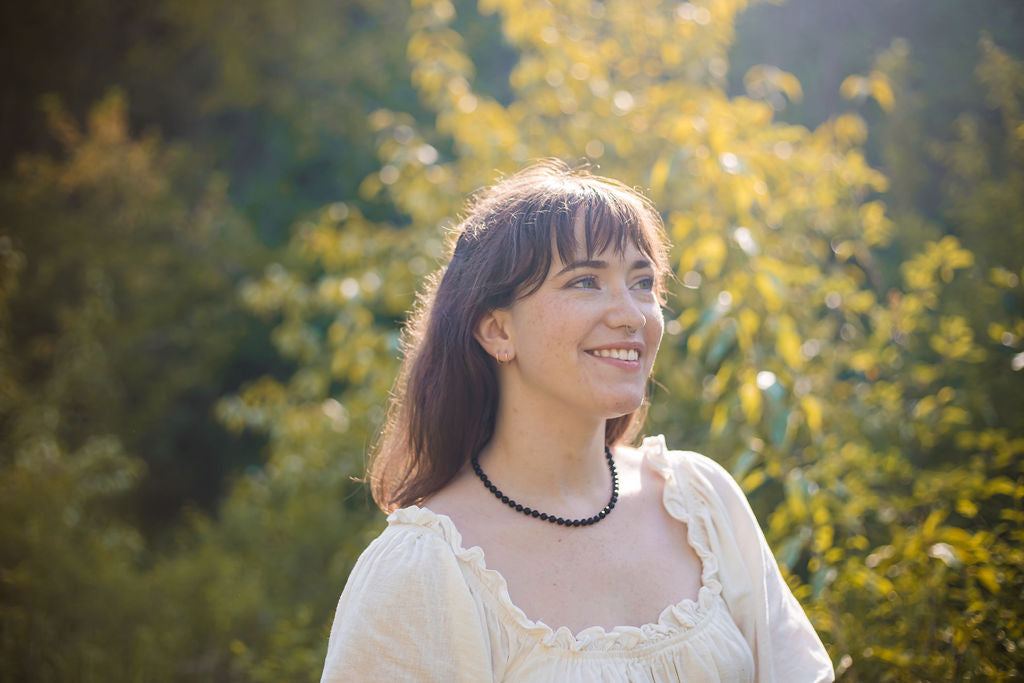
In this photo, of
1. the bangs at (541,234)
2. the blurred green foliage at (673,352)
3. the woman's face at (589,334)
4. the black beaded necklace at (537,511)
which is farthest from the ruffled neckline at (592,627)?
the blurred green foliage at (673,352)

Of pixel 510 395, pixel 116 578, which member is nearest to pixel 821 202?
pixel 510 395

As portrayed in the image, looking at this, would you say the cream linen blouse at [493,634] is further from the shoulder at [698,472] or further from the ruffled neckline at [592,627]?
the shoulder at [698,472]

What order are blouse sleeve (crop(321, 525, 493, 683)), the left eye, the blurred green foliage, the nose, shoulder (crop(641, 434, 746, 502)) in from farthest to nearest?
1. the blurred green foliage
2. shoulder (crop(641, 434, 746, 502))
3. the left eye
4. the nose
5. blouse sleeve (crop(321, 525, 493, 683))

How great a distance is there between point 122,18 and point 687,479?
31.2 feet

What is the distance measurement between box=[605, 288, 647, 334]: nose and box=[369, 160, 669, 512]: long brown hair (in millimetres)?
100

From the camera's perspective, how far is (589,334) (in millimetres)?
1612

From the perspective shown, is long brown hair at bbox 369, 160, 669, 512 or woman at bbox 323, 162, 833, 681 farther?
long brown hair at bbox 369, 160, 669, 512

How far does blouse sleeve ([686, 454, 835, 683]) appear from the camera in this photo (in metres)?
1.69

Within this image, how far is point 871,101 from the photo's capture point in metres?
5.74

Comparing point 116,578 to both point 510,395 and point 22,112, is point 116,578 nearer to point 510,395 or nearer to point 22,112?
point 510,395

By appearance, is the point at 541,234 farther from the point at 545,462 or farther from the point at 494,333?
the point at 545,462

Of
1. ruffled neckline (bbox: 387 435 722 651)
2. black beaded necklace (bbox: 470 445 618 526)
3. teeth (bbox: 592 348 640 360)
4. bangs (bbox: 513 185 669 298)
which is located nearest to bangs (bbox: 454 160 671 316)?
bangs (bbox: 513 185 669 298)

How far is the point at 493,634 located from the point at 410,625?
0.16 m

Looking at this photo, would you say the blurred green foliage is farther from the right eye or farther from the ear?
the right eye
